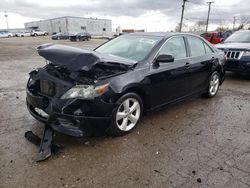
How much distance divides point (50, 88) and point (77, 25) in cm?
8643

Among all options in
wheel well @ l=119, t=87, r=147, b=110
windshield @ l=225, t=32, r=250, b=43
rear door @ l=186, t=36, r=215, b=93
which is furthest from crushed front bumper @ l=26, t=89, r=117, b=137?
windshield @ l=225, t=32, r=250, b=43

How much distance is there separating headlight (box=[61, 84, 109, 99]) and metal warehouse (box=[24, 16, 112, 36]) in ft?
270

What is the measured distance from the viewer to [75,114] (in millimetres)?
3180

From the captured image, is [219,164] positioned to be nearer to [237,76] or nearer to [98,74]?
[98,74]

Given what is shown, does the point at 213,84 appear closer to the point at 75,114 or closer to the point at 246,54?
the point at 246,54

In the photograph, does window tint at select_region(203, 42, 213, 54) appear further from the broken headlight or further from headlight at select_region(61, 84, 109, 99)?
headlight at select_region(61, 84, 109, 99)

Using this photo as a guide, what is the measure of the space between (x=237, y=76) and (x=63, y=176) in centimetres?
809

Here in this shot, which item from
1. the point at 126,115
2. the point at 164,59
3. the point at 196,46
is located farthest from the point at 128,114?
the point at 196,46

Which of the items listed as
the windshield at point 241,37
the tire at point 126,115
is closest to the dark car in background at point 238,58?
the windshield at point 241,37

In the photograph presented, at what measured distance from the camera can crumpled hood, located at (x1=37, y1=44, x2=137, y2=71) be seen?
322 cm

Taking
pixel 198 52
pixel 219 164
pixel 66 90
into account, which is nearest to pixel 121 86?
pixel 66 90

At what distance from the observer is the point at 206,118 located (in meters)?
4.67

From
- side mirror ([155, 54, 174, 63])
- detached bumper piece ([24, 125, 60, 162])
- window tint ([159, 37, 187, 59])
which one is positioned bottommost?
detached bumper piece ([24, 125, 60, 162])

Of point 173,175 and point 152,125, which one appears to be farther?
point 152,125
